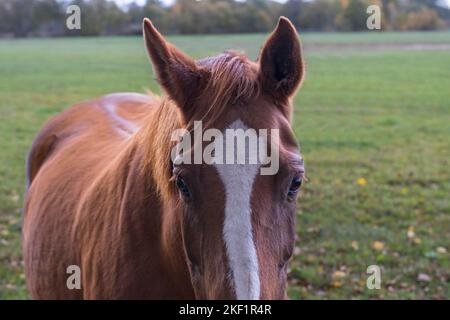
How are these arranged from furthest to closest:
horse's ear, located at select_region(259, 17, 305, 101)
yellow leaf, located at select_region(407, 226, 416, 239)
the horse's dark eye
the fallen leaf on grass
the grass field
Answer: yellow leaf, located at select_region(407, 226, 416, 239) < the grass field < the fallen leaf on grass < horse's ear, located at select_region(259, 17, 305, 101) < the horse's dark eye

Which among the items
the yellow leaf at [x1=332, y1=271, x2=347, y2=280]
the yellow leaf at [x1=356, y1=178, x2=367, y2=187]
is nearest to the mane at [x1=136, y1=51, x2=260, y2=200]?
the yellow leaf at [x1=332, y1=271, x2=347, y2=280]

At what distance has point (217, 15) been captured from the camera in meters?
8.89

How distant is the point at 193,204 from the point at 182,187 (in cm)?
7

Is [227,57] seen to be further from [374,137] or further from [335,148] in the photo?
[374,137]

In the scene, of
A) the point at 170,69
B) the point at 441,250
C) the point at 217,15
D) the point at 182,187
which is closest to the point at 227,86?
the point at 170,69

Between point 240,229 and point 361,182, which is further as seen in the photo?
point 361,182

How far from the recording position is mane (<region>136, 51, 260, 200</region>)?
1.89 m

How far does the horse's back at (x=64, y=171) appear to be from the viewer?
306cm

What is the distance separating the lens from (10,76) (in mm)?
22703

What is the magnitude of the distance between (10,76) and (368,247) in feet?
67.8

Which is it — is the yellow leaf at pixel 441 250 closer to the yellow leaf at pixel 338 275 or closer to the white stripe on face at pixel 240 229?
the yellow leaf at pixel 338 275

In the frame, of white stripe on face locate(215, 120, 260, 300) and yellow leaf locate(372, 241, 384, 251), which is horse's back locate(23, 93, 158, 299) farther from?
yellow leaf locate(372, 241, 384, 251)

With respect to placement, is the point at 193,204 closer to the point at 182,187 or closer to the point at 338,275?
the point at 182,187

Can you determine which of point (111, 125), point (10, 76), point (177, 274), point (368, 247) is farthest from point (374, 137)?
point (10, 76)
